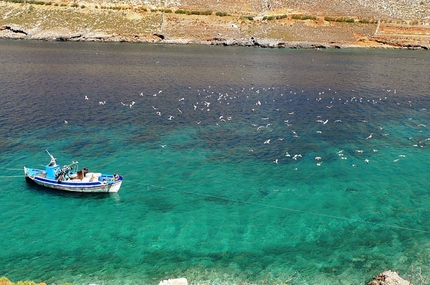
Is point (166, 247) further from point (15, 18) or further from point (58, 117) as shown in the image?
point (15, 18)

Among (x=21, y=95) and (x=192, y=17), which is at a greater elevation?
(x=192, y=17)

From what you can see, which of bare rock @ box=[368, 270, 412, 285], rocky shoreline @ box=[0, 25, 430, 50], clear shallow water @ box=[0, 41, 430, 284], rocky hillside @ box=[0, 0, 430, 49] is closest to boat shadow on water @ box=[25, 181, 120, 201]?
clear shallow water @ box=[0, 41, 430, 284]

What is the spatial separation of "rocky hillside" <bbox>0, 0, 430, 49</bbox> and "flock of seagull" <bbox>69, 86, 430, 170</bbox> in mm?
75080

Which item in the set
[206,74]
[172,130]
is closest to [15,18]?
[206,74]

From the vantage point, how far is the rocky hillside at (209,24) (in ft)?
479

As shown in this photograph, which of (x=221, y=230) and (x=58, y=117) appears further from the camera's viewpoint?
(x=58, y=117)

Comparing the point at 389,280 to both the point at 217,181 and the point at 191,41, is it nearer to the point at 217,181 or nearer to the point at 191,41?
the point at 217,181

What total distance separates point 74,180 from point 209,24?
4949 inches

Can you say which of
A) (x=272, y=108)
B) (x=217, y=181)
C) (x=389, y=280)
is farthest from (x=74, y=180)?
(x=272, y=108)

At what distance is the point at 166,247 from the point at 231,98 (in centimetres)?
4594

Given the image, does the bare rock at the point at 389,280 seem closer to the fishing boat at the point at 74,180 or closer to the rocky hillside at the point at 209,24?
the fishing boat at the point at 74,180

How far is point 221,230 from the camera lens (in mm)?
32750

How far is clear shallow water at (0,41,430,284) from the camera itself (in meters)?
28.9

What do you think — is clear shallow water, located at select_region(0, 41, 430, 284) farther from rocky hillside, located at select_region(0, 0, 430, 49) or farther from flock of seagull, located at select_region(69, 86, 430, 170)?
rocky hillside, located at select_region(0, 0, 430, 49)
